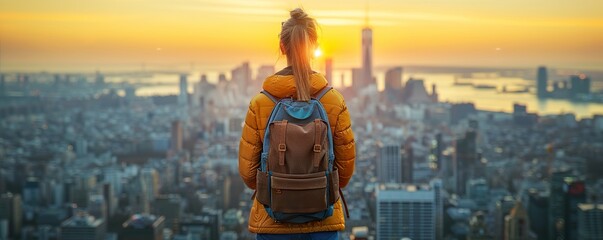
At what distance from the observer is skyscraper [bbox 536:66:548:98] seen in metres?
6.24

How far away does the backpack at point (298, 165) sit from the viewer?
1132mm

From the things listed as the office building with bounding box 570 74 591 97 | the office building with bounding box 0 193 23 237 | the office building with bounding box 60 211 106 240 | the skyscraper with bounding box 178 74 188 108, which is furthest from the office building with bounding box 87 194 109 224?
the office building with bounding box 570 74 591 97

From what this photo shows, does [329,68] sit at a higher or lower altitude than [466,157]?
higher

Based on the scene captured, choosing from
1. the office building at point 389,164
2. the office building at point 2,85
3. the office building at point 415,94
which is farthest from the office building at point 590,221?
the office building at point 2,85

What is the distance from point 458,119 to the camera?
697cm

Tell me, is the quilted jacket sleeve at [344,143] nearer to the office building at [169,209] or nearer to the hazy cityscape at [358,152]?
the hazy cityscape at [358,152]

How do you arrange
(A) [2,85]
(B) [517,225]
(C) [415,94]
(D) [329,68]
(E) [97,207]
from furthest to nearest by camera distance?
1. (C) [415,94]
2. (A) [2,85]
3. (E) [97,207]
4. (B) [517,225]
5. (D) [329,68]

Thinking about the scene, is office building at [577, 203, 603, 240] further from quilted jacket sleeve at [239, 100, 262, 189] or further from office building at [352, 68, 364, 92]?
quilted jacket sleeve at [239, 100, 262, 189]

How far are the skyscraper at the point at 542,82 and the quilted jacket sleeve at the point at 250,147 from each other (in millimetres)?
5451

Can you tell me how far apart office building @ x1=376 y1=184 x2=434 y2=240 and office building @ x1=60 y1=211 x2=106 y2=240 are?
88.7 inches

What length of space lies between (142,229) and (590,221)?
343 cm

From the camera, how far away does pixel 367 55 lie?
19.6 ft

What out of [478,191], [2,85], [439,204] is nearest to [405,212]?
[439,204]

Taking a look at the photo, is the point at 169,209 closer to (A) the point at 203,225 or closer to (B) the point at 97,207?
(A) the point at 203,225
